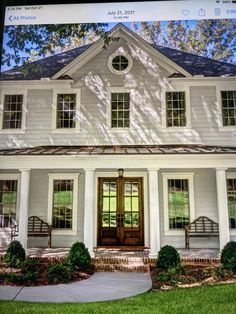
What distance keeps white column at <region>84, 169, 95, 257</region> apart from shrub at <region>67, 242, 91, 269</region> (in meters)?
0.12

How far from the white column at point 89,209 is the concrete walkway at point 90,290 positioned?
16.9 inches

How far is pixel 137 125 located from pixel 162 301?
2243 millimetres

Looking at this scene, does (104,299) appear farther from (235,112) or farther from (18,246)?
(235,112)

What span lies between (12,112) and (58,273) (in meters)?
1.80

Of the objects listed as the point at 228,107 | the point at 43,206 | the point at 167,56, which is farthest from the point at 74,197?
the point at 228,107

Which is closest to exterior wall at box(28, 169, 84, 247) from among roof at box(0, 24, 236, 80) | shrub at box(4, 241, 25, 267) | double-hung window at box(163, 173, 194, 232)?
shrub at box(4, 241, 25, 267)

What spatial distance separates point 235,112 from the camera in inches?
145

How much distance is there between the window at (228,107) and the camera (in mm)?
3553

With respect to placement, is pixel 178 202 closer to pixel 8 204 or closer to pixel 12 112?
pixel 8 204

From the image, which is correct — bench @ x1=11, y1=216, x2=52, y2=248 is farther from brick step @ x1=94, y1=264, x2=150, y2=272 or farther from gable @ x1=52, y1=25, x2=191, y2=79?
gable @ x1=52, y1=25, x2=191, y2=79

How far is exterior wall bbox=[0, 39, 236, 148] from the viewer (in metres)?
3.97

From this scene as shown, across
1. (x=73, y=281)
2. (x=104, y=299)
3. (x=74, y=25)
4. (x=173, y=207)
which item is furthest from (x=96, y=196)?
(x=74, y=25)

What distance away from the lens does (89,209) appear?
4.04m

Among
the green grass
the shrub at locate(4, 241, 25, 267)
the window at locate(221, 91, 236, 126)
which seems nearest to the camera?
the green grass
